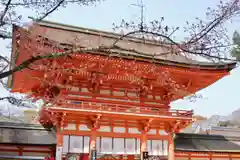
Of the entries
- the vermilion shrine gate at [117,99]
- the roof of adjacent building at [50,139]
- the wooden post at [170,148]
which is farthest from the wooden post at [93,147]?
the wooden post at [170,148]

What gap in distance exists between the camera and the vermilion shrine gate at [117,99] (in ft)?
35.7

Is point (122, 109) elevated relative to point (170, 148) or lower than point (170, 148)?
elevated

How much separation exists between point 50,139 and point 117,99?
10.5 feet

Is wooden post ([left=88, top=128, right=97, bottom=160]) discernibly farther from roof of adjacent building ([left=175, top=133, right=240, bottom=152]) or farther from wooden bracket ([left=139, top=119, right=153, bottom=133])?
roof of adjacent building ([left=175, top=133, right=240, bottom=152])

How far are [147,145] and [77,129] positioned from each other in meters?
3.12

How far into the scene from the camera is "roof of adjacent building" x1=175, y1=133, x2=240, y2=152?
13.8 meters

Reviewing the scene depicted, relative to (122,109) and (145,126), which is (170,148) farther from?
(122,109)

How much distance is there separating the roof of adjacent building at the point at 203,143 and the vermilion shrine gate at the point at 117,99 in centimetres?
150

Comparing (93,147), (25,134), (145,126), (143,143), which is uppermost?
(145,126)

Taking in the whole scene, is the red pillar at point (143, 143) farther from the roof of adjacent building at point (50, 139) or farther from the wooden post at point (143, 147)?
the roof of adjacent building at point (50, 139)

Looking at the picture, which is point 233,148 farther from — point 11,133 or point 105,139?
point 11,133

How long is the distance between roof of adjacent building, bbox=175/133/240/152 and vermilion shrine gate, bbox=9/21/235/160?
1502mm

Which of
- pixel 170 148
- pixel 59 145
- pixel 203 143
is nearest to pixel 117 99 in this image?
pixel 59 145

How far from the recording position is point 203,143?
1475 cm
